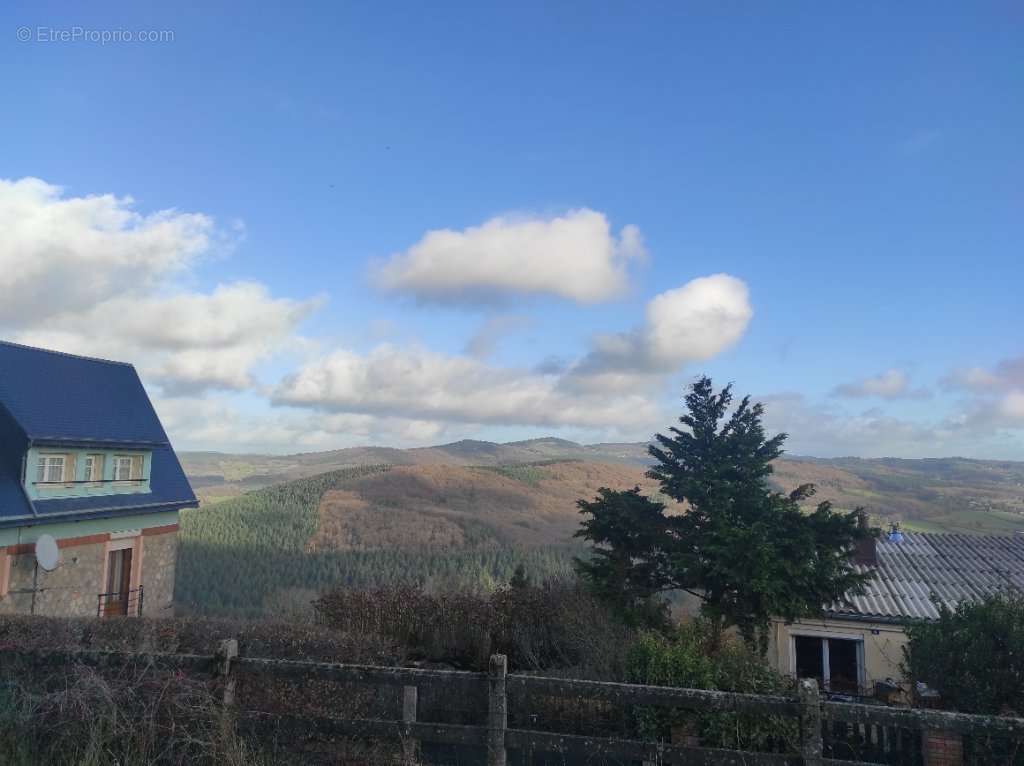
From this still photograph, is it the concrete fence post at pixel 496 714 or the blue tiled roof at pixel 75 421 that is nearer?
the concrete fence post at pixel 496 714

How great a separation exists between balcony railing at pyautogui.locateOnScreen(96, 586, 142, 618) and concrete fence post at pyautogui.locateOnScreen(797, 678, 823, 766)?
63.0 ft

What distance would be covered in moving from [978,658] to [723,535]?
17.0 feet

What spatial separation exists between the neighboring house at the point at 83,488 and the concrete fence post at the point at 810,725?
16986 mm

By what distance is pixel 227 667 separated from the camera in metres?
5.91

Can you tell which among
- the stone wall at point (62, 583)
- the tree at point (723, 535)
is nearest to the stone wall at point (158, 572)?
the stone wall at point (62, 583)

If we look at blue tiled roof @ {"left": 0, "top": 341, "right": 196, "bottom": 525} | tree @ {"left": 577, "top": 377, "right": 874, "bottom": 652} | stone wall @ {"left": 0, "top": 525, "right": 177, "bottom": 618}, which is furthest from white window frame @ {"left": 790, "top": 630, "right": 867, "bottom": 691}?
blue tiled roof @ {"left": 0, "top": 341, "right": 196, "bottom": 525}

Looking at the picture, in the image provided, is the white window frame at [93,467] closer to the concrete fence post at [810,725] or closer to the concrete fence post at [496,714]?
the concrete fence post at [496,714]

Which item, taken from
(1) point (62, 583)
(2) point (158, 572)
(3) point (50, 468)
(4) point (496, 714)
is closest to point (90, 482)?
(3) point (50, 468)

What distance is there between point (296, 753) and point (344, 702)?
2.06m

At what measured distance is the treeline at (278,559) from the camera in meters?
63.6

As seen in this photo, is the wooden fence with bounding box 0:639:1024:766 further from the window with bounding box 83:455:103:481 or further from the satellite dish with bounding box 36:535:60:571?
the window with bounding box 83:455:103:481

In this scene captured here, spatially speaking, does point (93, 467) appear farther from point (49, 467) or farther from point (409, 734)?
point (409, 734)

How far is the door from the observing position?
18750 millimetres

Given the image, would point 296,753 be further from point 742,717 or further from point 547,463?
point 547,463
